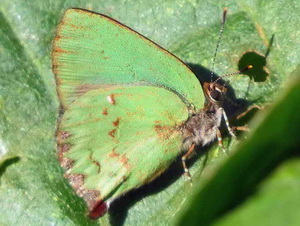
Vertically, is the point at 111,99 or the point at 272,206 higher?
the point at 272,206

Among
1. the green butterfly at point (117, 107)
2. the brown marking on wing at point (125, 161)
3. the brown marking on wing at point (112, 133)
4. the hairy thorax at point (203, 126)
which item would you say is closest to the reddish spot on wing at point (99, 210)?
the green butterfly at point (117, 107)

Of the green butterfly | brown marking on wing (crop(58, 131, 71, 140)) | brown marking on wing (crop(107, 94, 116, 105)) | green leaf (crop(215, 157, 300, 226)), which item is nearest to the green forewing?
the green butterfly

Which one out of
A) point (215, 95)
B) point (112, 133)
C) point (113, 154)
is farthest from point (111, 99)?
point (215, 95)

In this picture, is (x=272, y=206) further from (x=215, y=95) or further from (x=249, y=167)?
(x=215, y=95)

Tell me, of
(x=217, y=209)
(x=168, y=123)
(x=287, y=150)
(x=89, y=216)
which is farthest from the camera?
(x=168, y=123)

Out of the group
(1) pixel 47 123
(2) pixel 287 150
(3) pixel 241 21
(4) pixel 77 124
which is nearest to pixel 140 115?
(4) pixel 77 124

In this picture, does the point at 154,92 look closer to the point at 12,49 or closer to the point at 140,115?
the point at 140,115

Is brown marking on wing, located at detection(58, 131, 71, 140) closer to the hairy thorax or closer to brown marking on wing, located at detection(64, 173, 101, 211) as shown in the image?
brown marking on wing, located at detection(64, 173, 101, 211)
